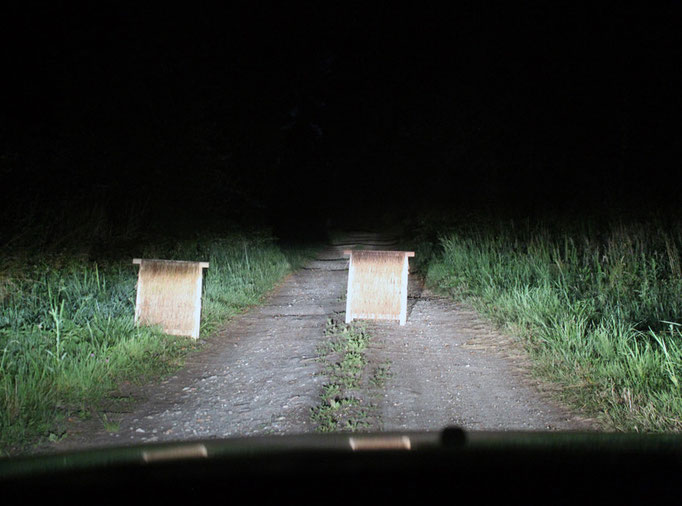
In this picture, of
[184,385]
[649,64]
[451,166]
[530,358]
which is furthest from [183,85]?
[451,166]

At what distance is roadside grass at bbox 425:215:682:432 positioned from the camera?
4926 millimetres

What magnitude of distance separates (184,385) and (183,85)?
1016cm

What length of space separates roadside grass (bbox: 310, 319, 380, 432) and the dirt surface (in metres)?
0.09

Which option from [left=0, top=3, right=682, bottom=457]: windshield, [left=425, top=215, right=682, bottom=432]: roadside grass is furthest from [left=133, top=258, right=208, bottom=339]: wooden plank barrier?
[left=425, top=215, right=682, bottom=432]: roadside grass

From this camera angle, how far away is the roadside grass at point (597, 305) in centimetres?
→ 493

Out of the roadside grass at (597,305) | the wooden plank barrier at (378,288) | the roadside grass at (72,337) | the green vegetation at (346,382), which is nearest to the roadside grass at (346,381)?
the green vegetation at (346,382)

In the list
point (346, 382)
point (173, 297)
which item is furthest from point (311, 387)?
point (173, 297)

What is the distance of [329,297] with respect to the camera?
34.9ft

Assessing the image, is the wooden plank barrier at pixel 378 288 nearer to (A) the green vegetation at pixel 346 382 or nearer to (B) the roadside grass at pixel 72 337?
(A) the green vegetation at pixel 346 382

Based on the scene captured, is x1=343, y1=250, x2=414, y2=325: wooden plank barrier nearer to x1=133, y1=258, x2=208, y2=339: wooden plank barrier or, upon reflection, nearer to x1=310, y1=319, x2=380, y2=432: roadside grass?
x1=310, y1=319, x2=380, y2=432: roadside grass

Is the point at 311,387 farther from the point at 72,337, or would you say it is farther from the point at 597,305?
the point at 597,305

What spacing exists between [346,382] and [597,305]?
371cm

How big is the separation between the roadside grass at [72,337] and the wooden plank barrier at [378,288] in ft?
6.95

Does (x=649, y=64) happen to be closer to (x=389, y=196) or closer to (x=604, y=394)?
(x=604, y=394)
